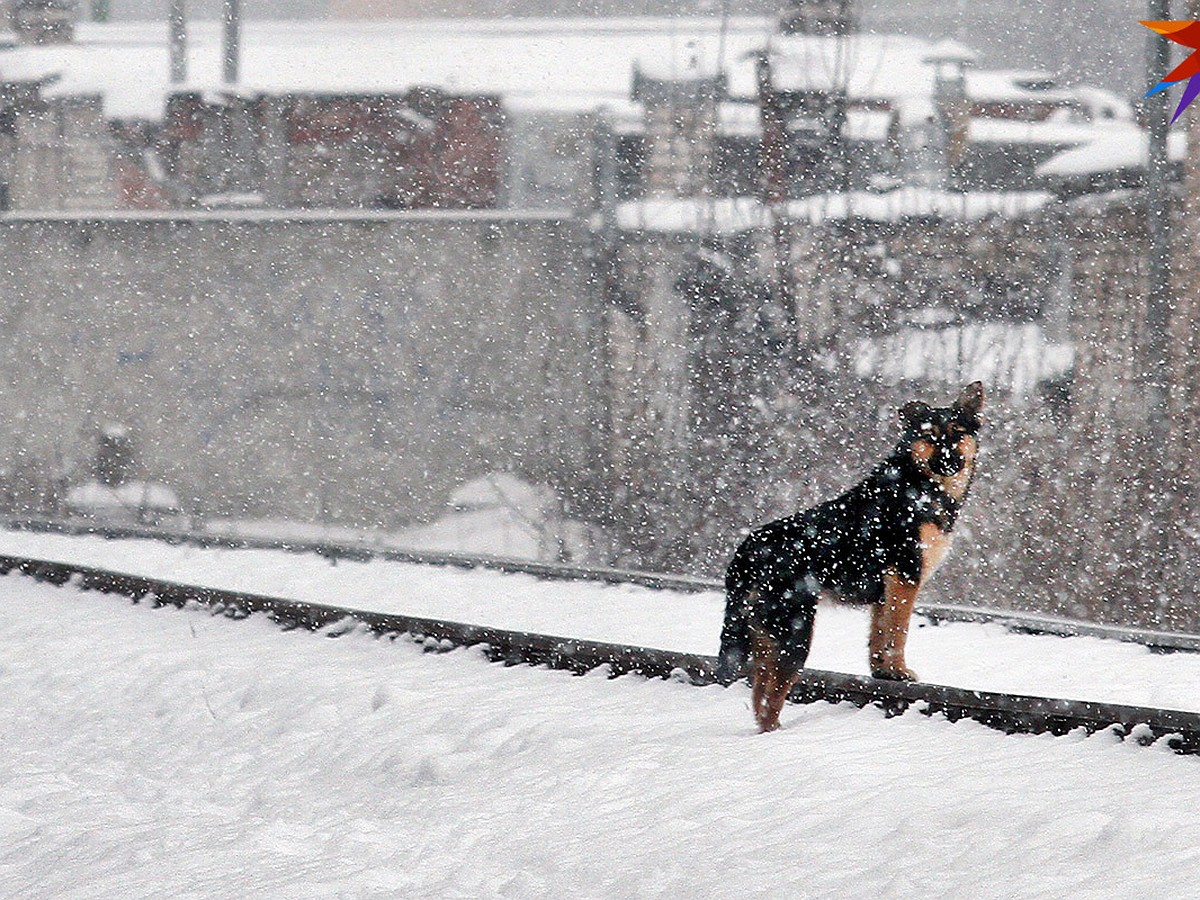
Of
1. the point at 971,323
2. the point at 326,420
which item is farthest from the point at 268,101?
the point at 971,323

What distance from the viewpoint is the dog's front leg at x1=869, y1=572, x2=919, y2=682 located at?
5.04 meters

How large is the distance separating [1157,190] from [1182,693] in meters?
7.77

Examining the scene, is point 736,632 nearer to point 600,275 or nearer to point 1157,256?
point 1157,256

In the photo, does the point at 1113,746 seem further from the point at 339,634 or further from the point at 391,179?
the point at 391,179

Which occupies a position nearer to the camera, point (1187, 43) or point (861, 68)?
point (1187, 43)

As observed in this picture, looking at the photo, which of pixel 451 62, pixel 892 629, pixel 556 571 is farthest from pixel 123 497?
pixel 892 629

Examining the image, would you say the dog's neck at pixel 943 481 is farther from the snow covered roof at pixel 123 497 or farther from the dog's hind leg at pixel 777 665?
the snow covered roof at pixel 123 497

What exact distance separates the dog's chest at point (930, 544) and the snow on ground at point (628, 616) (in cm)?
33

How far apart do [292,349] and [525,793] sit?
17.5m

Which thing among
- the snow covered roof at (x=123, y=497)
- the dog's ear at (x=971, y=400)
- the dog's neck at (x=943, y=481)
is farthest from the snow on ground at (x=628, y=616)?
the snow covered roof at (x=123, y=497)

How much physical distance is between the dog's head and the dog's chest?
19 centimetres

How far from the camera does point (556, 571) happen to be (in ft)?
26.7

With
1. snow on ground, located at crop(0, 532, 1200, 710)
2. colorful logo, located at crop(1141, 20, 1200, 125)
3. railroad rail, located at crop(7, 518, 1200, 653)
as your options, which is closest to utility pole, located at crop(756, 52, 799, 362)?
railroad rail, located at crop(7, 518, 1200, 653)

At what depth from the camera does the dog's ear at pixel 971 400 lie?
504 centimetres
